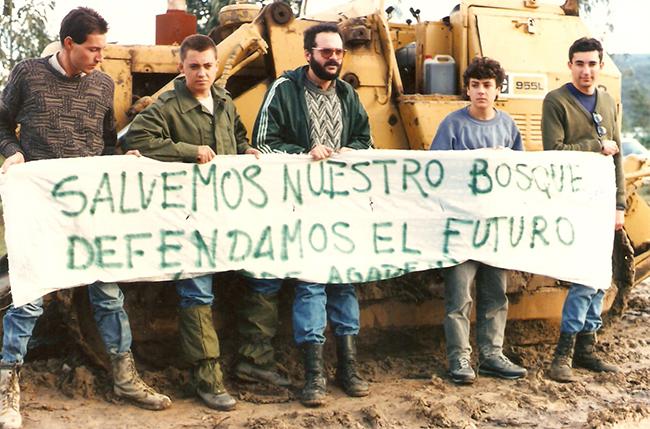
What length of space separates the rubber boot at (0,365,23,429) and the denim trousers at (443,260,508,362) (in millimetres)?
2447

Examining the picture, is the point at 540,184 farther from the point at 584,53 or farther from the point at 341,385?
the point at 341,385

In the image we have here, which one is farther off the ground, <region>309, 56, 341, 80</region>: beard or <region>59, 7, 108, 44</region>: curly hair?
<region>59, 7, 108, 44</region>: curly hair


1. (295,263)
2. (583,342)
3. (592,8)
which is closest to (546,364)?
(583,342)

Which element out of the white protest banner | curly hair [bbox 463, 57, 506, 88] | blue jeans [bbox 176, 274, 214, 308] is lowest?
blue jeans [bbox 176, 274, 214, 308]

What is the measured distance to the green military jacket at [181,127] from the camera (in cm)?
554

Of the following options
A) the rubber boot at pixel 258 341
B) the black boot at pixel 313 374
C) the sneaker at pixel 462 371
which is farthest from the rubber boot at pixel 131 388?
the sneaker at pixel 462 371

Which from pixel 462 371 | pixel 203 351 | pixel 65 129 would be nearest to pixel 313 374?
pixel 203 351

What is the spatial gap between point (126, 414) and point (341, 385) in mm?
1237

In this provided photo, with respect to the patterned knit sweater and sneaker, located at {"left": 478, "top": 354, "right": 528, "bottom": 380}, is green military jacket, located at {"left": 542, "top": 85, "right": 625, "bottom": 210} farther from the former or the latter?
the patterned knit sweater

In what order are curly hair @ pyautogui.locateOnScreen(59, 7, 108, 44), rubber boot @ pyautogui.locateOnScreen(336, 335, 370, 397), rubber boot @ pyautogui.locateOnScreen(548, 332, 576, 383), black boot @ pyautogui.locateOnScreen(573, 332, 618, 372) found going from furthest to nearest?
black boot @ pyautogui.locateOnScreen(573, 332, 618, 372), rubber boot @ pyautogui.locateOnScreen(548, 332, 576, 383), rubber boot @ pyautogui.locateOnScreen(336, 335, 370, 397), curly hair @ pyautogui.locateOnScreen(59, 7, 108, 44)

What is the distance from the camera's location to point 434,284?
6.59 metres

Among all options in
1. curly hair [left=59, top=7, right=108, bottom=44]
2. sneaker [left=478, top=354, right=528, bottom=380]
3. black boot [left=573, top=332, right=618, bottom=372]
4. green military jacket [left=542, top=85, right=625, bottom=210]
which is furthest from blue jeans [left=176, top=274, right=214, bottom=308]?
black boot [left=573, top=332, right=618, bottom=372]

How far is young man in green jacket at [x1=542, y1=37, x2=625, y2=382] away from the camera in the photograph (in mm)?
6336

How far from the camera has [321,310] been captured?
573cm
